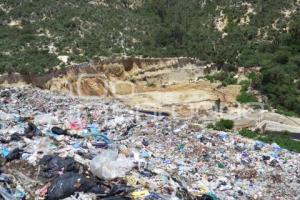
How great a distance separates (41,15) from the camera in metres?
40.5

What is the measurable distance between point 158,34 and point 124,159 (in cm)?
3097

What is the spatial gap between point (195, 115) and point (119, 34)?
15.7 metres

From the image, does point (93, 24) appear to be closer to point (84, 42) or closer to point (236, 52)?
point (84, 42)

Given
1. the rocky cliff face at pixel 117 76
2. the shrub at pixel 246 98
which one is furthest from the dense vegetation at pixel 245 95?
the rocky cliff face at pixel 117 76

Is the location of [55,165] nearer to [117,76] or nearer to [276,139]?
[276,139]

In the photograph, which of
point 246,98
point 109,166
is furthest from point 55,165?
point 246,98

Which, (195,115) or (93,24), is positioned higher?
(93,24)

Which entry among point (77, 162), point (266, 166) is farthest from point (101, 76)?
point (77, 162)

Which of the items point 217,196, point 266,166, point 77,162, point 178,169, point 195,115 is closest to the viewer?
point 77,162

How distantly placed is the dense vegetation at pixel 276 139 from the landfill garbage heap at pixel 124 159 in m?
4.87

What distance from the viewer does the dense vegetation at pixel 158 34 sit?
3431 cm

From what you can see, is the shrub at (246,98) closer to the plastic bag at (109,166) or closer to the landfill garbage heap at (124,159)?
the landfill garbage heap at (124,159)

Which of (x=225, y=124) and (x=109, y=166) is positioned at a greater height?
(x=109, y=166)

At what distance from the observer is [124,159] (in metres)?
11.8
